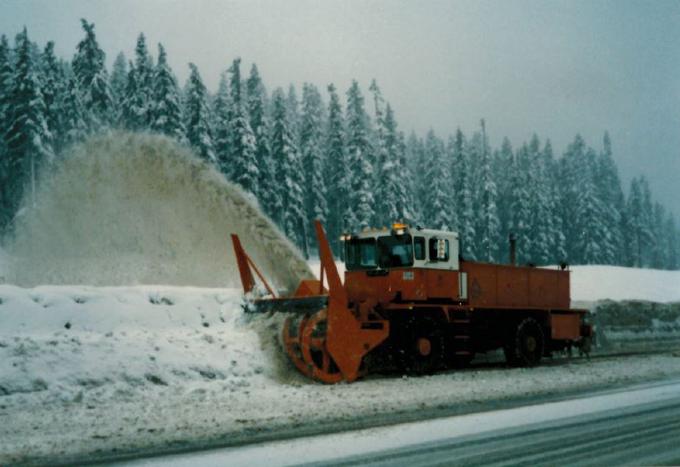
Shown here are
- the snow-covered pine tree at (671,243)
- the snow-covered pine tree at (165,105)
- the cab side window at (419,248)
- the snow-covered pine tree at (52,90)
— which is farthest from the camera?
the snow-covered pine tree at (671,243)

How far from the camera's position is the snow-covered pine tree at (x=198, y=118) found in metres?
55.7

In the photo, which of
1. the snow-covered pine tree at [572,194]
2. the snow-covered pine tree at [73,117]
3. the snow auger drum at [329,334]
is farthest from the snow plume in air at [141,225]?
the snow-covered pine tree at [572,194]

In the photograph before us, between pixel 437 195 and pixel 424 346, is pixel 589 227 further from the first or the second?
pixel 424 346

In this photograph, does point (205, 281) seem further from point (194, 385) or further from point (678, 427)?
point (678, 427)

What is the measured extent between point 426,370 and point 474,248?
67.3 m

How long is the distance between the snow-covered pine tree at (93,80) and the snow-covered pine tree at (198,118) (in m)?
6.25

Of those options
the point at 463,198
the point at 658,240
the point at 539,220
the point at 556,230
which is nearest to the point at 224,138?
the point at 463,198

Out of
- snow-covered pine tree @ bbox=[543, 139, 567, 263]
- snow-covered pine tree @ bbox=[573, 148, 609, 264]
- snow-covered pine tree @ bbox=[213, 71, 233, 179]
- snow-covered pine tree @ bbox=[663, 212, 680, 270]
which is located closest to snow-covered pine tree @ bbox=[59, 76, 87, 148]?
snow-covered pine tree @ bbox=[213, 71, 233, 179]

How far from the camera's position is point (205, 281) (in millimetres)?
22312

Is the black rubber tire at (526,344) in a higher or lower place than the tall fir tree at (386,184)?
lower

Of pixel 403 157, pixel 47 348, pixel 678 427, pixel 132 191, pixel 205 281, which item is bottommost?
pixel 678 427

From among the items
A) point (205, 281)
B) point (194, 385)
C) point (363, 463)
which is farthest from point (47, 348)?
point (205, 281)

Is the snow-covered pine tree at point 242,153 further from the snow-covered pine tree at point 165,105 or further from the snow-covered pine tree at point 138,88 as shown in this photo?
the snow-covered pine tree at point 138,88

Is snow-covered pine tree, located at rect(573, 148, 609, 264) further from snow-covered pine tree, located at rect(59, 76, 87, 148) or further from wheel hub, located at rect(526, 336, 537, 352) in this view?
wheel hub, located at rect(526, 336, 537, 352)
